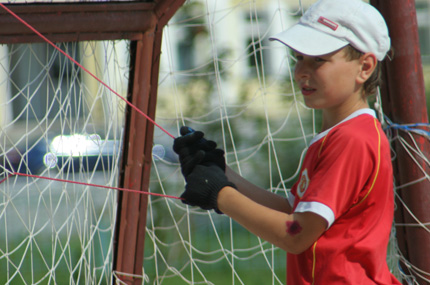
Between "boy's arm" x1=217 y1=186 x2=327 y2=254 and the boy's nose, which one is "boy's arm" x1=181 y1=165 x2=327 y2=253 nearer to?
"boy's arm" x1=217 y1=186 x2=327 y2=254

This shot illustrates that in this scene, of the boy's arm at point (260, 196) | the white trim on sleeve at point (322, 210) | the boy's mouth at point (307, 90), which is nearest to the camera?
the white trim on sleeve at point (322, 210)

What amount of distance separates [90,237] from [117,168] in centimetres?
25

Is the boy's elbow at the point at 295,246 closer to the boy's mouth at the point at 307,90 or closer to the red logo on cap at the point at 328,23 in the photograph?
the boy's mouth at the point at 307,90

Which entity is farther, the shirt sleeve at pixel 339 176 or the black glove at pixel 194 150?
the black glove at pixel 194 150

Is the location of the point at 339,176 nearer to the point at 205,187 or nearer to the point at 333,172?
the point at 333,172

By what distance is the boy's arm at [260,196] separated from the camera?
49.8 inches

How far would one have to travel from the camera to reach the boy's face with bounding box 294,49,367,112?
1077 millimetres

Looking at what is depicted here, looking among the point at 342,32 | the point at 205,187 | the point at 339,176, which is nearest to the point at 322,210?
the point at 339,176

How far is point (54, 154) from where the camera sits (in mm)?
2096

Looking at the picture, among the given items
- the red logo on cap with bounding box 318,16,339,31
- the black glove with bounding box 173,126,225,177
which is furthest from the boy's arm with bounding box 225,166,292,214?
the red logo on cap with bounding box 318,16,339,31

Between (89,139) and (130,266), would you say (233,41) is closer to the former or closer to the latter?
(89,139)

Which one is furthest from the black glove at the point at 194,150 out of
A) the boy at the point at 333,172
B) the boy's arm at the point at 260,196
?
the boy's arm at the point at 260,196

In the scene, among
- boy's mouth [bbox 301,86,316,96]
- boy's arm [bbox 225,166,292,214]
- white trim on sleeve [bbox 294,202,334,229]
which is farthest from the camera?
boy's arm [bbox 225,166,292,214]

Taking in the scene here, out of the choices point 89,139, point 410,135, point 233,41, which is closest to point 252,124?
point 233,41
